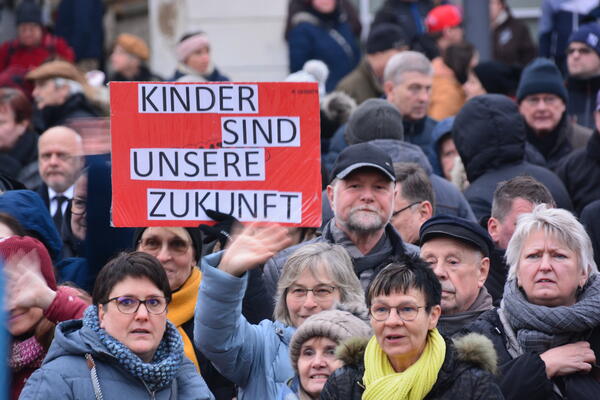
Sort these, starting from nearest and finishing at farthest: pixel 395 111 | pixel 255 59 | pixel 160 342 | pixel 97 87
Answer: pixel 160 342 → pixel 395 111 → pixel 97 87 → pixel 255 59

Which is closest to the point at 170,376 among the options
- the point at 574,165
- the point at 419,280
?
the point at 419,280

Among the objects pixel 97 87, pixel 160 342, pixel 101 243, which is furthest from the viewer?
pixel 97 87

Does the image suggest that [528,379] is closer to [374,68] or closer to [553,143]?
[553,143]

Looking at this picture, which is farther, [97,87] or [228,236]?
[97,87]

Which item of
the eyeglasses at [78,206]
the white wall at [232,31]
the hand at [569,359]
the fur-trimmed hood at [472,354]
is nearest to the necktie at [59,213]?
the eyeglasses at [78,206]

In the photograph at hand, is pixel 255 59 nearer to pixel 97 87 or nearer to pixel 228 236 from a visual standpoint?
pixel 97 87

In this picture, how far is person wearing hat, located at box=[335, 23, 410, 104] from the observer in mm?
12523

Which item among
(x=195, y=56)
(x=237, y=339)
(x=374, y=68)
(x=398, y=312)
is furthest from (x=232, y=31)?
(x=398, y=312)

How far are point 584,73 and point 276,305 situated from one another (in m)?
5.55

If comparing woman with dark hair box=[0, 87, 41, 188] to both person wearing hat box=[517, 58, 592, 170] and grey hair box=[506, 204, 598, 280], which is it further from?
grey hair box=[506, 204, 598, 280]

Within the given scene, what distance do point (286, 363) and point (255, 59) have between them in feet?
32.7

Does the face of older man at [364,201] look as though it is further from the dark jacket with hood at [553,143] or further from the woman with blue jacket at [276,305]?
the dark jacket with hood at [553,143]

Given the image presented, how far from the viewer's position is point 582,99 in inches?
480

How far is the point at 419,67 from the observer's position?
35.6 feet
